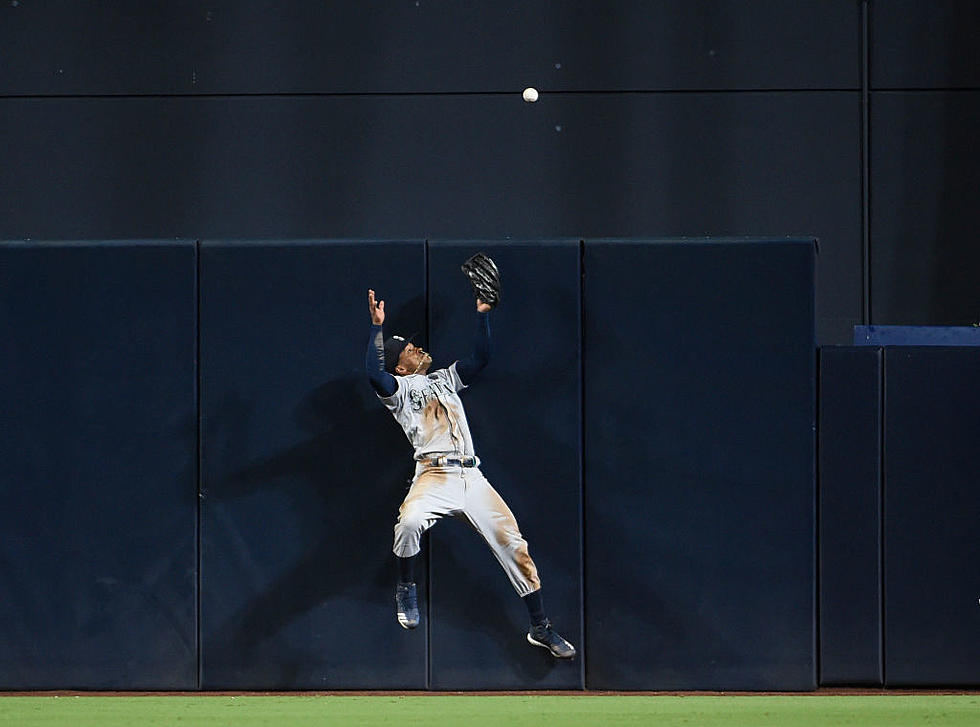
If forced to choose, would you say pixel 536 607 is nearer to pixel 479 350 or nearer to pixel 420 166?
pixel 479 350

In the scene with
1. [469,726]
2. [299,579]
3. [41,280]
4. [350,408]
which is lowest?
[469,726]

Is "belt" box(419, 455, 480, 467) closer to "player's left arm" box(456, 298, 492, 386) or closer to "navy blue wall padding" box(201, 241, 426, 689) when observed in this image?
"navy blue wall padding" box(201, 241, 426, 689)

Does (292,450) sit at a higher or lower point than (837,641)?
higher

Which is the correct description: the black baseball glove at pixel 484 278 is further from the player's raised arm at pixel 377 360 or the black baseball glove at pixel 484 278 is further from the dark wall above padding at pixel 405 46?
the dark wall above padding at pixel 405 46

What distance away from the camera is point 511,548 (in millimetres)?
6664

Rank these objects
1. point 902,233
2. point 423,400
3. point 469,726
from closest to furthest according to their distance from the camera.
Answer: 1. point 469,726
2. point 423,400
3. point 902,233

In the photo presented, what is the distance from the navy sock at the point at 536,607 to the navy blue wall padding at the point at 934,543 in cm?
201

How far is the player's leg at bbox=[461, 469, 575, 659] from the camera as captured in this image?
6.66 metres

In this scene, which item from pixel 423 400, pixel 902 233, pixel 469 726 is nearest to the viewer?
pixel 469 726

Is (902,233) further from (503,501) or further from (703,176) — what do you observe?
(503,501)

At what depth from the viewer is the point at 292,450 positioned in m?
6.91

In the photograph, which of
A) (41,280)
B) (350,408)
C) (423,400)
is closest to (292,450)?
(350,408)

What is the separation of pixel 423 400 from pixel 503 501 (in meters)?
0.73

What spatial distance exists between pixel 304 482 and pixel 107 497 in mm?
1136
